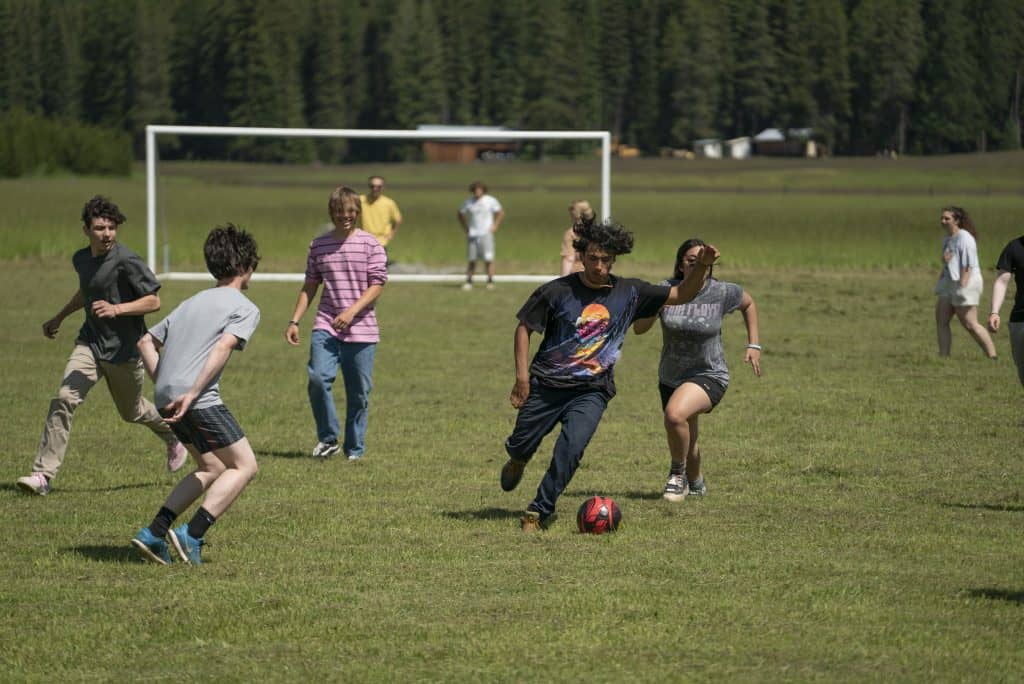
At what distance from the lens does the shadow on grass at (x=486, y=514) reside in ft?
29.1

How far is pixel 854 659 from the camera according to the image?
600cm

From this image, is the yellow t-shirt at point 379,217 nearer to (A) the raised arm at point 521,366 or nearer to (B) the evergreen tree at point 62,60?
(A) the raised arm at point 521,366

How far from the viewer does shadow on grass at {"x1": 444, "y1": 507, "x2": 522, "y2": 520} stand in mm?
8875

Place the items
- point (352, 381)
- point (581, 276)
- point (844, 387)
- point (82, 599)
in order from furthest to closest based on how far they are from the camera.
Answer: point (844, 387)
point (352, 381)
point (581, 276)
point (82, 599)

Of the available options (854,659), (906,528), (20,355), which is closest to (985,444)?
(906,528)

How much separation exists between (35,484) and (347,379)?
2.38m

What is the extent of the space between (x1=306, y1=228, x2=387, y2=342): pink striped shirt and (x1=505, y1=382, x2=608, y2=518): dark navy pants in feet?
8.39

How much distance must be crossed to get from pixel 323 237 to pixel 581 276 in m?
3.08

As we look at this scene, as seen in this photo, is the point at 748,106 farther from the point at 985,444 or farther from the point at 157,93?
the point at 985,444

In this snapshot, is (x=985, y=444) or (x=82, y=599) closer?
(x=82, y=599)

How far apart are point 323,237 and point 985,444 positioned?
5.04m

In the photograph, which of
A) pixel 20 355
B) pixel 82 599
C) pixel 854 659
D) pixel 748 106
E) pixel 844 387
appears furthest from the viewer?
pixel 748 106

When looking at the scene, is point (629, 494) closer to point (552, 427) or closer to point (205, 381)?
point (552, 427)

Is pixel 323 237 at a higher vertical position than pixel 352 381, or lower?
higher
